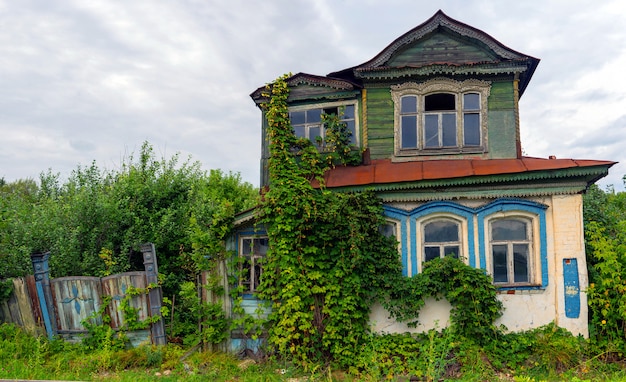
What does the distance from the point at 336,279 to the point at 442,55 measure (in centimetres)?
625

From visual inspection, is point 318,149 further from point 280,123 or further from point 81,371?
point 81,371

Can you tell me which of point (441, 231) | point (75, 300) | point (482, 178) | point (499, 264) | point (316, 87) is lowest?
point (75, 300)

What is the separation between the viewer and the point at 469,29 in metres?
9.77

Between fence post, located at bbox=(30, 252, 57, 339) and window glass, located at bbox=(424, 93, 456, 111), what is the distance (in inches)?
393

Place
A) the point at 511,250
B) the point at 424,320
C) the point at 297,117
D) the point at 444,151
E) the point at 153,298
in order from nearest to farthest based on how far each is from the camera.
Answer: the point at 424,320, the point at 511,250, the point at 153,298, the point at 444,151, the point at 297,117

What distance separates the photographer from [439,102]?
10039 mm

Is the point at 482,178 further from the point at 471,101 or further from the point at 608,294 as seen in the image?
the point at 608,294

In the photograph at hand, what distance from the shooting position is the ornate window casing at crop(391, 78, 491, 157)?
379 inches

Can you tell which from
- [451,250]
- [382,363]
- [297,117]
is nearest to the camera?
[382,363]

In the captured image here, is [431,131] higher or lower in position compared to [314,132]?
lower

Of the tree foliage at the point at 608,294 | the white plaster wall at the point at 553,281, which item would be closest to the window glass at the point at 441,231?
the white plaster wall at the point at 553,281

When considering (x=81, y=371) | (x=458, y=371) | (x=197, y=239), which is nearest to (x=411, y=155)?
(x=458, y=371)

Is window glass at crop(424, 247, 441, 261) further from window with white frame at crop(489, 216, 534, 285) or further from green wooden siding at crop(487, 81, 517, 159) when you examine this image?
green wooden siding at crop(487, 81, 517, 159)

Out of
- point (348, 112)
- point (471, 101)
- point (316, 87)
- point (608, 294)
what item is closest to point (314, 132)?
point (348, 112)
